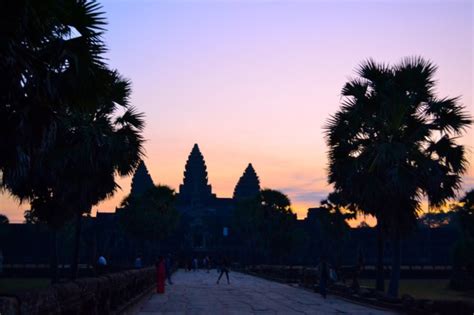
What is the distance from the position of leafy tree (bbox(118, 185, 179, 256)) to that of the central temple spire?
281 ft

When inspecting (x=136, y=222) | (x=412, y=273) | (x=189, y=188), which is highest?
(x=189, y=188)

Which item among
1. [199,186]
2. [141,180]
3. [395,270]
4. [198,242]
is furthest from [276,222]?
[141,180]

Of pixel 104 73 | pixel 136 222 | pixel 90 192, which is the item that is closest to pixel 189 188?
pixel 136 222

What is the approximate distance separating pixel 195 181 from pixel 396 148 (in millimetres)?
158114

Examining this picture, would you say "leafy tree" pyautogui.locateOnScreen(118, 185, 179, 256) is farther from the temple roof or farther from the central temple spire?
the temple roof

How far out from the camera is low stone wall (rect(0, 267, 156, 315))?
7828mm

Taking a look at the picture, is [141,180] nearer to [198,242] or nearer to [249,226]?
[198,242]

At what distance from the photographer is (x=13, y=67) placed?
11.1 metres

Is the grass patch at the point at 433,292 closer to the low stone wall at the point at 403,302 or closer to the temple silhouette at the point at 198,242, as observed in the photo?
the low stone wall at the point at 403,302

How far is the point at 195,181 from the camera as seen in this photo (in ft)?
597

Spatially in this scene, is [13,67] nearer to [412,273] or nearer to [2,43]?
[2,43]

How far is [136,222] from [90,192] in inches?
2479

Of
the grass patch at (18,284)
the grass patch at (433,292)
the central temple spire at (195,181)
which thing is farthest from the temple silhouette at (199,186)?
the grass patch at (433,292)

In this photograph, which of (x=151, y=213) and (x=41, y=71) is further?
(x=151, y=213)
